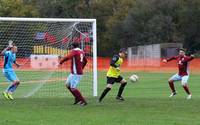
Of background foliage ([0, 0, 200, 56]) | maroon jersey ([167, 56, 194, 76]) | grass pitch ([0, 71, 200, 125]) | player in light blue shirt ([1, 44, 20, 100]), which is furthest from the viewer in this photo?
background foliage ([0, 0, 200, 56])

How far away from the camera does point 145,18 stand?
6769 centimetres

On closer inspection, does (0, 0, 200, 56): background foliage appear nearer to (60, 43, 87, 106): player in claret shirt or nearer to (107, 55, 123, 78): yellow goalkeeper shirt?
(107, 55, 123, 78): yellow goalkeeper shirt

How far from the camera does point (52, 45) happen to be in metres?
24.0

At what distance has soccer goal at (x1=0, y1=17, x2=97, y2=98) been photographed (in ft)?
77.7

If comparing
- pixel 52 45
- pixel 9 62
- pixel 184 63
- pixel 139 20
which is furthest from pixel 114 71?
pixel 139 20

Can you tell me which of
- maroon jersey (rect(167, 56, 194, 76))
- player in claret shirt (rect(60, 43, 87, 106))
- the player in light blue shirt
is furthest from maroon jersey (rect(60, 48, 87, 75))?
maroon jersey (rect(167, 56, 194, 76))

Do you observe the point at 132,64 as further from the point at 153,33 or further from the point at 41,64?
the point at 41,64

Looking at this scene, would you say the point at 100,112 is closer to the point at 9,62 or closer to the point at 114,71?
the point at 114,71

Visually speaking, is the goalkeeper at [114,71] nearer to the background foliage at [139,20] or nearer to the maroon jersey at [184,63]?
the maroon jersey at [184,63]

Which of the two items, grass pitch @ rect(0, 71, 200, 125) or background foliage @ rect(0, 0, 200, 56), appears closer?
grass pitch @ rect(0, 71, 200, 125)

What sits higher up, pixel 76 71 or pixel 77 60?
pixel 77 60

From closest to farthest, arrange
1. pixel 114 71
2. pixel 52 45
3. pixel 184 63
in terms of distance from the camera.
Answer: pixel 114 71 < pixel 184 63 < pixel 52 45

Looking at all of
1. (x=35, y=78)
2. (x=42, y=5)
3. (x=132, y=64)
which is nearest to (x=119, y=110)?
(x=35, y=78)

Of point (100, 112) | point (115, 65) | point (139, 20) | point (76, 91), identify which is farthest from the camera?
point (139, 20)
